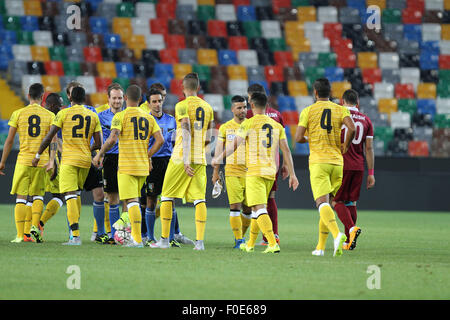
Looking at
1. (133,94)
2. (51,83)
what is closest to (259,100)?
(133,94)

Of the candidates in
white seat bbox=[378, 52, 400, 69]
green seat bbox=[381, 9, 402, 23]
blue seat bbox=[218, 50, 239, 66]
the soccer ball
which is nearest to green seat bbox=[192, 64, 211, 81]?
blue seat bbox=[218, 50, 239, 66]

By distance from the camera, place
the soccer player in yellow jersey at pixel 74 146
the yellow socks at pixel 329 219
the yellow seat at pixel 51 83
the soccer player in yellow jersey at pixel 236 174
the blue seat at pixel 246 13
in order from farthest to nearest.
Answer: the blue seat at pixel 246 13 → the yellow seat at pixel 51 83 → the soccer player in yellow jersey at pixel 236 174 → the soccer player in yellow jersey at pixel 74 146 → the yellow socks at pixel 329 219

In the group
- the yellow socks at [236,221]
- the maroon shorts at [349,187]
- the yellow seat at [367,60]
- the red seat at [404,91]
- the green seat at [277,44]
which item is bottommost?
the yellow socks at [236,221]

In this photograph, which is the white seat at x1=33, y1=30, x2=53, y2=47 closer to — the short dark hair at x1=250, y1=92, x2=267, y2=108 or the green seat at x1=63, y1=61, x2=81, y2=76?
the green seat at x1=63, y1=61, x2=81, y2=76

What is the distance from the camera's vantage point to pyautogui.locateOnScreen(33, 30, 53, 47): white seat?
22031 mm

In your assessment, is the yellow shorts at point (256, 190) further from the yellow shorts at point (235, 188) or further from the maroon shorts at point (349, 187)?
the maroon shorts at point (349, 187)

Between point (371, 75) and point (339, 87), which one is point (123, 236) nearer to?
point (339, 87)

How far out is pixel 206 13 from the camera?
2395 cm

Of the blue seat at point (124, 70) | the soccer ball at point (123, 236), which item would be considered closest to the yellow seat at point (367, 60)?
the blue seat at point (124, 70)

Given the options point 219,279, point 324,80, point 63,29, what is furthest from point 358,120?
point 63,29

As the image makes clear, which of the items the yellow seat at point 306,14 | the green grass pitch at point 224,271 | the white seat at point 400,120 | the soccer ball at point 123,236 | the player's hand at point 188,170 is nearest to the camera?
the green grass pitch at point 224,271

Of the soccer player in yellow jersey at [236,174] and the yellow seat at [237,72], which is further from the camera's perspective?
the yellow seat at [237,72]

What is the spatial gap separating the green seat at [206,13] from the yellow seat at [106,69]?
10.9 feet

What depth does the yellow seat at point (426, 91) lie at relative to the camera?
902 inches
